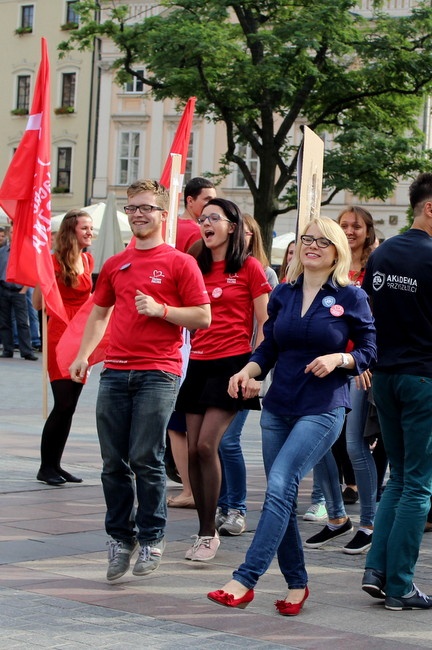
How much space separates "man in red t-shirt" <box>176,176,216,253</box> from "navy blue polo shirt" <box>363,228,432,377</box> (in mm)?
2437

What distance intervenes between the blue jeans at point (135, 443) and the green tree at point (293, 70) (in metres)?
22.0

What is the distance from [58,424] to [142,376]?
9.93 feet

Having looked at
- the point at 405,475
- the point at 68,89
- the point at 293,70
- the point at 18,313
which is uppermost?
the point at 68,89

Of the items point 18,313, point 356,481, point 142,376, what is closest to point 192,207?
point 356,481

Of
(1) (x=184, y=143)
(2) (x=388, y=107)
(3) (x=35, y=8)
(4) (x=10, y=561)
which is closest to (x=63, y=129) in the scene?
(3) (x=35, y=8)

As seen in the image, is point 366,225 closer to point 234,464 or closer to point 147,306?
point 234,464

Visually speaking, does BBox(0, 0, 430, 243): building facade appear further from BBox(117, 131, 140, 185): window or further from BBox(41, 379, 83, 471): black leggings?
BBox(41, 379, 83, 471): black leggings

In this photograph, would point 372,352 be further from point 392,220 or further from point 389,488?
point 392,220

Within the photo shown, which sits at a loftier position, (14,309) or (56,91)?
(56,91)

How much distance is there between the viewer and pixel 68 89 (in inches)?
2103

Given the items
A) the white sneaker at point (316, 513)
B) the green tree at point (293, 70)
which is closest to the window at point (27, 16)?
the green tree at point (293, 70)

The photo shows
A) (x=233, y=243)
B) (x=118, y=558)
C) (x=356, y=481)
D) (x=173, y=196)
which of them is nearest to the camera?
(x=118, y=558)

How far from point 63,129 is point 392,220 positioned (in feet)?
51.5

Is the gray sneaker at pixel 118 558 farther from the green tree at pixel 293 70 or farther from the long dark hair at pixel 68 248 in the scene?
Answer: the green tree at pixel 293 70
